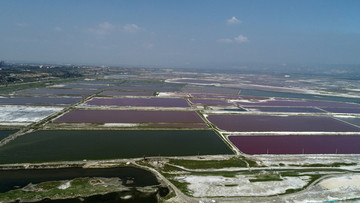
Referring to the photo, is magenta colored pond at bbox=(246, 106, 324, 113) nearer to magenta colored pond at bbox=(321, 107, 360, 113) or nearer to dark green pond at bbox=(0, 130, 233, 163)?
magenta colored pond at bbox=(321, 107, 360, 113)

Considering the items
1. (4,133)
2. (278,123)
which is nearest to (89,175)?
(4,133)

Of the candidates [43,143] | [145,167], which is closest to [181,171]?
[145,167]

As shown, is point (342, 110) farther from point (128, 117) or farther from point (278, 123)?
point (128, 117)

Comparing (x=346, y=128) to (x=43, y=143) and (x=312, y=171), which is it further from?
(x=43, y=143)

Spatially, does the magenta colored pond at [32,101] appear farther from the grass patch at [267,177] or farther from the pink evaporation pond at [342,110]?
the pink evaporation pond at [342,110]

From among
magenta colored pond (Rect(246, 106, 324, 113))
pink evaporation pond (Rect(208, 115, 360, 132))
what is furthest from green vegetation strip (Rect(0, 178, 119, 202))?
magenta colored pond (Rect(246, 106, 324, 113))

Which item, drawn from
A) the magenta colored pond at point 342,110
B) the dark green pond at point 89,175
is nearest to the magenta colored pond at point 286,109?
the magenta colored pond at point 342,110

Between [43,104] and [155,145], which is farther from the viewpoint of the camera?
[43,104]
